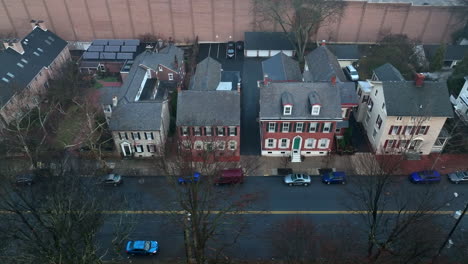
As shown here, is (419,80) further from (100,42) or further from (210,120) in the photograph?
(100,42)

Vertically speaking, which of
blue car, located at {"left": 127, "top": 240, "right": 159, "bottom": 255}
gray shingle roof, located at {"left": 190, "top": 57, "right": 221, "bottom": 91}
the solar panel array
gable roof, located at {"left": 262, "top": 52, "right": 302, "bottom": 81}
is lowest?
blue car, located at {"left": 127, "top": 240, "right": 159, "bottom": 255}

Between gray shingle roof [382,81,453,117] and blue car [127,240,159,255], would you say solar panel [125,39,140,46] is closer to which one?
blue car [127,240,159,255]

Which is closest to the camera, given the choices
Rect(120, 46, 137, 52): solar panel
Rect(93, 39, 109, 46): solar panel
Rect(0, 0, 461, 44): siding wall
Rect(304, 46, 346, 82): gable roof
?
Rect(304, 46, 346, 82): gable roof

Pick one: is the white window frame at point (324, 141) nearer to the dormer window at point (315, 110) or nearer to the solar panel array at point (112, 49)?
the dormer window at point (315, 110)

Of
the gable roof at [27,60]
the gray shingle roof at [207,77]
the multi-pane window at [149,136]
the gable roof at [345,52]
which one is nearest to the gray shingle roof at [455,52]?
the gable roof at [345,52]

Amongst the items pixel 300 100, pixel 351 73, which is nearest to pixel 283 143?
pixel 300 100

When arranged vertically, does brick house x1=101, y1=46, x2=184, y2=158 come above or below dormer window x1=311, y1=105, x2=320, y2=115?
below

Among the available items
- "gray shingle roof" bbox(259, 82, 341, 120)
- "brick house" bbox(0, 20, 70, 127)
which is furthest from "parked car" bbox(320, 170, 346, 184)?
"brick house" bbox(0, 20, 70, 127)
